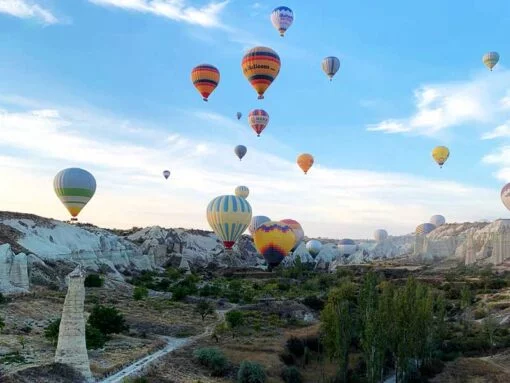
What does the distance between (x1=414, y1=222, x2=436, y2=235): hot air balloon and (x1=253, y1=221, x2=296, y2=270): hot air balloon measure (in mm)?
88520

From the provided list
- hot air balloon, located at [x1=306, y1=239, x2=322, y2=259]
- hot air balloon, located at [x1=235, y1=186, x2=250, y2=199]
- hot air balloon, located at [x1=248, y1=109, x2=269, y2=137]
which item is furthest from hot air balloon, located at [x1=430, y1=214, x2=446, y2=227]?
hot air balloon, located at [x1=248, y1=109, x2=269, y2=137]

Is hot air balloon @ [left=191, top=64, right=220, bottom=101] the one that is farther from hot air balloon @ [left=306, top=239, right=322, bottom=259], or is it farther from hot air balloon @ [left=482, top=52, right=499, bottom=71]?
hot air balloon @ [left=306, top=239, right=322, bottom=259]

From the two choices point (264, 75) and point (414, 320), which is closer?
point (414, 320)

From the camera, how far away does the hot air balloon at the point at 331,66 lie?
Answer: 6481 centimetres

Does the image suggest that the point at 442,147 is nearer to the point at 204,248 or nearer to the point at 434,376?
the point at 204,248

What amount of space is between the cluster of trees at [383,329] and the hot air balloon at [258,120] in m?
41.1

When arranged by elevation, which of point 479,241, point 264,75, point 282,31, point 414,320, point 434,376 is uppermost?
point 282,31

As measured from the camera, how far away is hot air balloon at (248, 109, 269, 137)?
A: 69438mm

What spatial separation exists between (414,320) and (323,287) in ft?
139

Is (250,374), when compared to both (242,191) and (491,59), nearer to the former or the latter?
(491,59)

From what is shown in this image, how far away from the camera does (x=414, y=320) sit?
2847 centimetres

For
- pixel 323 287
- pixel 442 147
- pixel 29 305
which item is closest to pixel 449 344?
pixel 29 305

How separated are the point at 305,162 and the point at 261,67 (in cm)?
3179

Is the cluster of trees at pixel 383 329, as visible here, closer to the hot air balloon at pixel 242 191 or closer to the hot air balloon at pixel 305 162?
the hot air balloon at pixel 305 162
